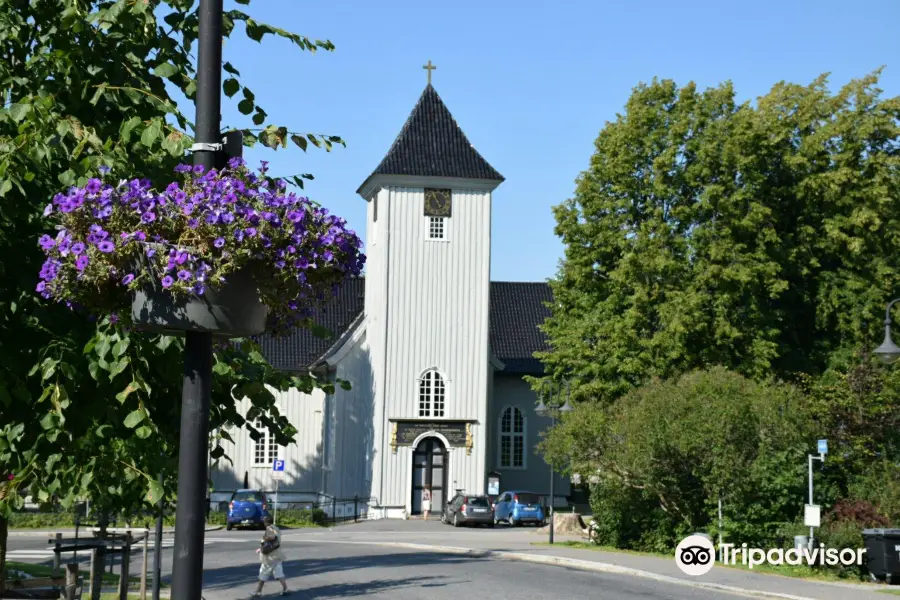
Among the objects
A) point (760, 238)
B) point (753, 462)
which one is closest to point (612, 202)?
point (760, 238)

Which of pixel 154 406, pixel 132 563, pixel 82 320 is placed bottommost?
pixel 132 563

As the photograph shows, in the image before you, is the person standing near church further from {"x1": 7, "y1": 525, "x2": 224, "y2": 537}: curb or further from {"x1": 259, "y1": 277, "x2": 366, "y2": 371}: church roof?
{"x1": 259, "y1": 277, "x2": 366, "y2": 371}: church roof

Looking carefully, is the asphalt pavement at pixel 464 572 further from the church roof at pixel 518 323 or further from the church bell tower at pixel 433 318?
the church roof at pixel 518 323

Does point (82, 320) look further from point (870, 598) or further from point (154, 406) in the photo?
point (870, 598)

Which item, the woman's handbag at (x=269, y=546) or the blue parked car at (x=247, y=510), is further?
the blue parked car at (x=247, y=510)

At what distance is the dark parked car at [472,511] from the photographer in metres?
50.2

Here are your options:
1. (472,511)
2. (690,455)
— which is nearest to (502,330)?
(472,511)

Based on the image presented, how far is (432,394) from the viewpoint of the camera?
56188 mm

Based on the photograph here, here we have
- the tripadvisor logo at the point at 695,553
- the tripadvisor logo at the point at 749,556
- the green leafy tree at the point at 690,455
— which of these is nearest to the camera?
the tripadvisor logo at the point at 749,556

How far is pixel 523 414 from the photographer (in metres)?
63.3

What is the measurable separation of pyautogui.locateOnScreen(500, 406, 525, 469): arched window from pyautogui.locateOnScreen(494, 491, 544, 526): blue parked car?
1023cm

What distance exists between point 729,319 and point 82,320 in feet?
118

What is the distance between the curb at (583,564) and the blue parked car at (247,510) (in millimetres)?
9994

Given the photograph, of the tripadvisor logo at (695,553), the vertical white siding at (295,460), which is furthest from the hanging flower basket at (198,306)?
the vertical white siding at (295,460)
